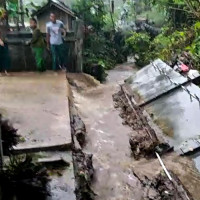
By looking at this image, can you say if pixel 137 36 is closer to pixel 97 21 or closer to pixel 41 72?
pixel 97 21

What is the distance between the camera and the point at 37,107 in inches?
323

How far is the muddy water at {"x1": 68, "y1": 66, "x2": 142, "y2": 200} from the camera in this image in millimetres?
6098

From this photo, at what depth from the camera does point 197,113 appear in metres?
7.80

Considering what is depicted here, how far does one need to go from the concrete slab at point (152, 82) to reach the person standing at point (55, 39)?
8.04ft

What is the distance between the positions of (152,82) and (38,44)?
375 centimetres

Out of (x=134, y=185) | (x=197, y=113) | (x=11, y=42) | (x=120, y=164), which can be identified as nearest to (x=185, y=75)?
(x=197, y=113)

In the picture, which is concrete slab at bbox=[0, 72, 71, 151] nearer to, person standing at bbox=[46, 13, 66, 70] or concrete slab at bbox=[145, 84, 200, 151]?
person standing at bbox=[46, 13, 66, 70]

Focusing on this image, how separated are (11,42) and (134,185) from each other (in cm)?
766

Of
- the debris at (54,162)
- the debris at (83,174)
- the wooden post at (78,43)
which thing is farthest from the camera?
the wooden post at (78,43)

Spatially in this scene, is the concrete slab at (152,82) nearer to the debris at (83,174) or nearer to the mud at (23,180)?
the debris at (83,174)

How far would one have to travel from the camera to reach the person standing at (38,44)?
37.4 feet

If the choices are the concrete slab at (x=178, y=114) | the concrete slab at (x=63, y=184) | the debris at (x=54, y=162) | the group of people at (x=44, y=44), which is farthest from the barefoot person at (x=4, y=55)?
the concrete slab at (x=63, y=184)

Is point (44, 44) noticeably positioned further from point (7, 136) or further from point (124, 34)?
point (124, 34)

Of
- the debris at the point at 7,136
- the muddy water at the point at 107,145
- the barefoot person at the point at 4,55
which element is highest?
the debris at the point at 7,136
